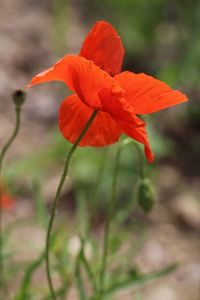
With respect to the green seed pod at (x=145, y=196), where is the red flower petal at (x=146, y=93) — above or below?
above

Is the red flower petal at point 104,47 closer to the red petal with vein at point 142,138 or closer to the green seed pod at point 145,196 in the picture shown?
the red petal with vein at point 142,138

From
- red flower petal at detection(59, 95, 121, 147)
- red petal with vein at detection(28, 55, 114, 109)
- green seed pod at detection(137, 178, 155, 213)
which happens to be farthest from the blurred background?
red petal with vein at detection(28, 55, 114, 109)

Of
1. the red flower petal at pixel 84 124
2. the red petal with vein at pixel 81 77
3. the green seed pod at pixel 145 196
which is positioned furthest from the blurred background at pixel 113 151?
the red petal with vein at pixel 81 77

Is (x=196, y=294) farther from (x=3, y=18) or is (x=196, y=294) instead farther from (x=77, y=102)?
(x=3, y=18)

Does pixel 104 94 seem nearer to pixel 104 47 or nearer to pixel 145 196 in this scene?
pixel 104 47

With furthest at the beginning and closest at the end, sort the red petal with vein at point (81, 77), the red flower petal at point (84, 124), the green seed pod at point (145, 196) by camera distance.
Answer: the green seed pod at point (145, 196) → the red flower petal at point (84, 124) → the red petal with vein at point (81, 77)

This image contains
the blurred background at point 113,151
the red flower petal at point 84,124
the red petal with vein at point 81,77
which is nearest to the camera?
the red petal with vein at point 81,77

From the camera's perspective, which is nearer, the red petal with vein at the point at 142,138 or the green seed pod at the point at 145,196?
the red petal with vein at the point at 142,138
